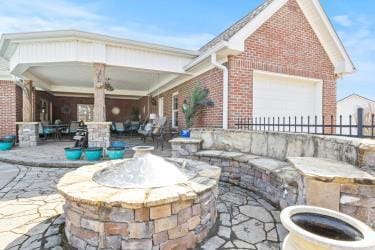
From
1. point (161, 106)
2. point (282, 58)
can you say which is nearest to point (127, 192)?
point (282, 58)

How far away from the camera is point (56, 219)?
2.69m

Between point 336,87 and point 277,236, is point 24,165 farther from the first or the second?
point 336,87

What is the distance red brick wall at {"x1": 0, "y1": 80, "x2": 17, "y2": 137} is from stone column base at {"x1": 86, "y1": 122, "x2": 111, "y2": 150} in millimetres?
5431

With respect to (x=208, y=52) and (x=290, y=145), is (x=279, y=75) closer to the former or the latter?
(x=208, y=52)

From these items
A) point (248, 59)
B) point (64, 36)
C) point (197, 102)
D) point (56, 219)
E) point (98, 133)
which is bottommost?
point (56, 219)

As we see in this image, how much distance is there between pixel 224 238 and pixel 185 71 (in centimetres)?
584

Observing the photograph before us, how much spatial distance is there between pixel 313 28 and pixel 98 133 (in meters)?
7.48

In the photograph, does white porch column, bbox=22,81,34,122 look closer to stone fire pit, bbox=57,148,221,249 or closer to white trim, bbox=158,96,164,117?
white trim, bbox=158,96,164,117

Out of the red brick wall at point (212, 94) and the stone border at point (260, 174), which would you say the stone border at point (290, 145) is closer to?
the stone border at point (260, 174)

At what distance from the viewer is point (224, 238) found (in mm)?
2275

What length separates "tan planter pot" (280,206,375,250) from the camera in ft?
3.96

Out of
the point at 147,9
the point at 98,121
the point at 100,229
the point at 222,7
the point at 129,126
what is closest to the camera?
the point at 100,229

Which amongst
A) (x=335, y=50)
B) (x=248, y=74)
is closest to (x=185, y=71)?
(x=248, y=74)

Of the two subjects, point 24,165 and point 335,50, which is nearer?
point 24,165
